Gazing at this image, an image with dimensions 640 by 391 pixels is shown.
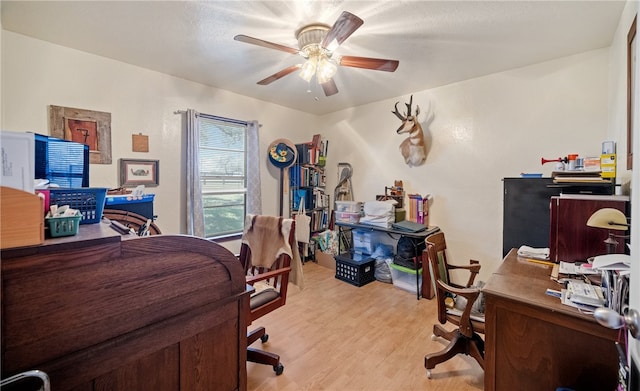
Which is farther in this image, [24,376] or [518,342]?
[518,342]

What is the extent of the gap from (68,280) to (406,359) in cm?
214

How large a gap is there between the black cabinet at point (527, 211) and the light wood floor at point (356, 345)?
3.66 feet

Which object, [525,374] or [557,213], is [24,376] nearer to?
[525,374]

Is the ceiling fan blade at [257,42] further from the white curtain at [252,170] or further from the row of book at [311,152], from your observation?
the row of book at [311,152]

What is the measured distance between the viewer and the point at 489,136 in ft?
9.66

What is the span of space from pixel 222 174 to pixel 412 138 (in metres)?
2.61

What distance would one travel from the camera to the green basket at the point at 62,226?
71 cm

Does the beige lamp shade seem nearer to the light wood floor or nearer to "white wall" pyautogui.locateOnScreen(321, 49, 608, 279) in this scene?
the light wood floor

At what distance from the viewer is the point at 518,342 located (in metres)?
1.24

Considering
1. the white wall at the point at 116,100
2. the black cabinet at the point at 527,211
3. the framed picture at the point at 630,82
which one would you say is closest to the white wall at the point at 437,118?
the white wall at the point at 116,100

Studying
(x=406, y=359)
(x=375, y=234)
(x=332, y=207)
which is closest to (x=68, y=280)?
(x=406, y=359)

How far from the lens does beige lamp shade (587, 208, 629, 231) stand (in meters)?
1.17

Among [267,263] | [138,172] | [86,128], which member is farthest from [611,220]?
[86,128]

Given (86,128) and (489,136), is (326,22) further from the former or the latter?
(86,128)
